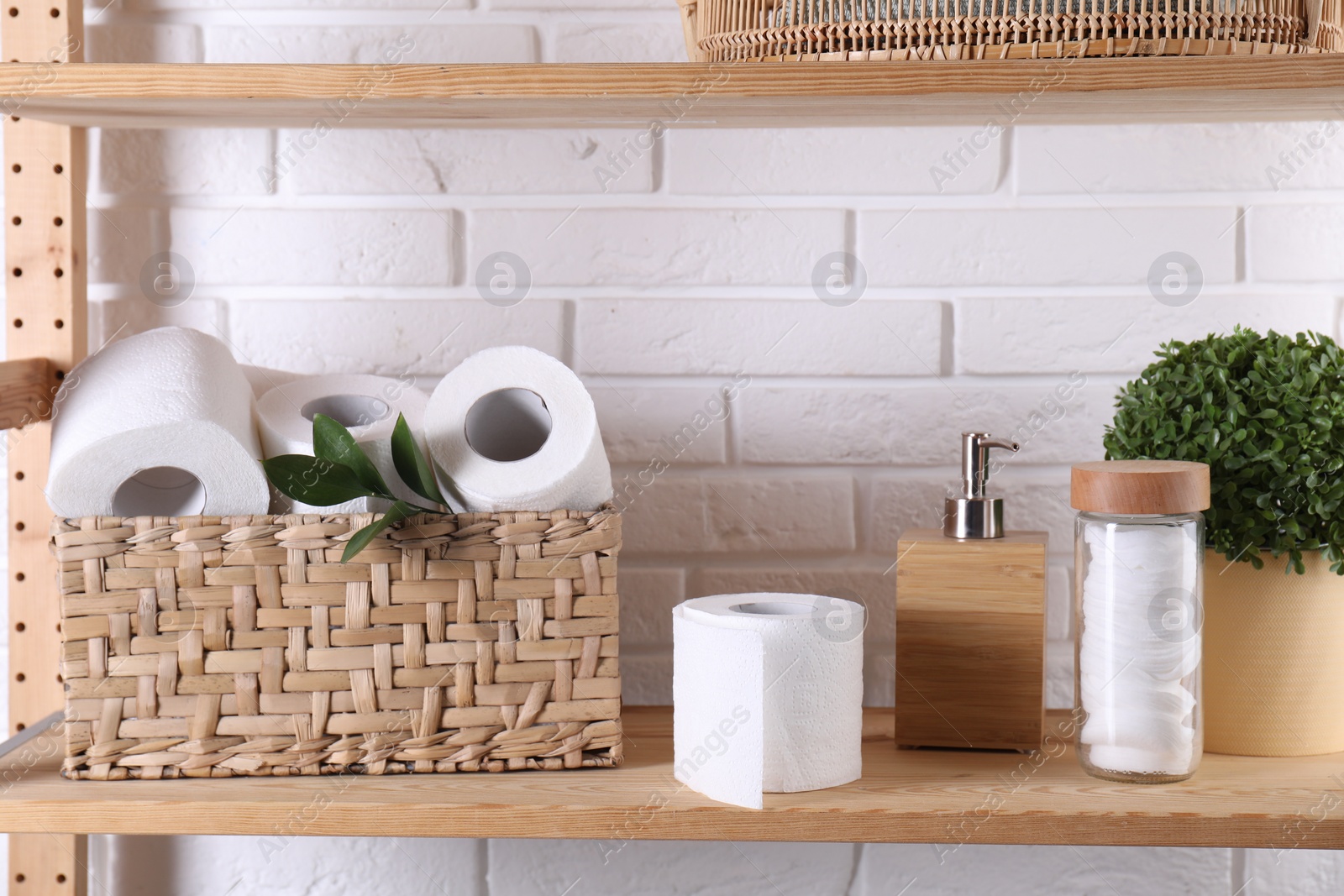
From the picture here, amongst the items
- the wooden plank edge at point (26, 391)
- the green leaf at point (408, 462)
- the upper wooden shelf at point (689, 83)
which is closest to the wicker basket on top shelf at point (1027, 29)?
the upper wooden shelf at point (689, 83)

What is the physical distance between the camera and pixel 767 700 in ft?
1.84

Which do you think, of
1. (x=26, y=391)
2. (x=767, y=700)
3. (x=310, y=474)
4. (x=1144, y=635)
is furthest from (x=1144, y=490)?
(x=26, y=391)

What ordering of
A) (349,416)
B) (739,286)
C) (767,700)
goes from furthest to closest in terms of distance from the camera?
(739,286), (349,416), (767,700)

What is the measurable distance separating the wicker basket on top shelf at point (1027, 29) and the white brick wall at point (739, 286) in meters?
0.20

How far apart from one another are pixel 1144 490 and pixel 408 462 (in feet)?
1.31

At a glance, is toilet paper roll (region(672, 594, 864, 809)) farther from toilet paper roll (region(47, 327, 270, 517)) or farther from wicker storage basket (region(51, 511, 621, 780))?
toilet paper roll (region(47, 327, 270, 517))

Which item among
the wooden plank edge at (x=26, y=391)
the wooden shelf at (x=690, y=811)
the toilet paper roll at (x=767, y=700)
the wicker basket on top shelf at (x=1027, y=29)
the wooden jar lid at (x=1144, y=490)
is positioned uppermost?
the wicker basket on top shelf at (x=1027, y=29)

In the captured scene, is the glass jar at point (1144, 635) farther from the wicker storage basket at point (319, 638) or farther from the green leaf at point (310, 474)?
the green leaf at point (310, 474)

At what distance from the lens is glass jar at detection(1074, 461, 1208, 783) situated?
0.58m

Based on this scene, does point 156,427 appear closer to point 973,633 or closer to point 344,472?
point 344,472

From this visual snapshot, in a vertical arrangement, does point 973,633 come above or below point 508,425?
below

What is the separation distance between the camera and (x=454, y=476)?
1.94ft

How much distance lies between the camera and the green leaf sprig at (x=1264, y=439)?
601 millimetres

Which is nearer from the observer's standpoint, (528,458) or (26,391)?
(528,458)
